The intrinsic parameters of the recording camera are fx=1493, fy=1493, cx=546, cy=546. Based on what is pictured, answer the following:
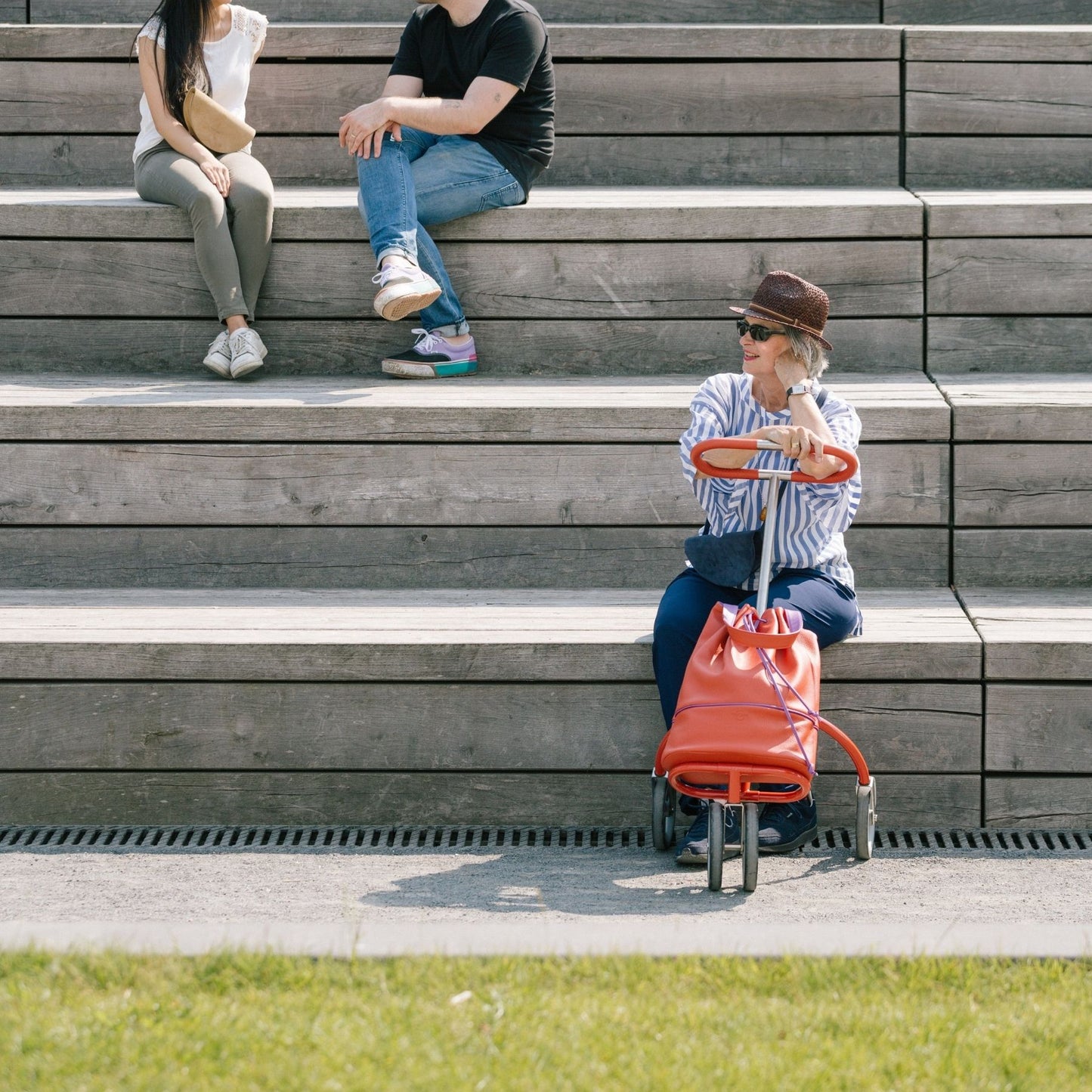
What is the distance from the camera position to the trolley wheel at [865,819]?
→ 3.21 metres

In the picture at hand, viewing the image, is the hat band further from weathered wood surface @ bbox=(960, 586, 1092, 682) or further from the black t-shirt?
the black t-shirt

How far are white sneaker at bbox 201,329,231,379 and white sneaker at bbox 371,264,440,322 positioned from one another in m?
0.46

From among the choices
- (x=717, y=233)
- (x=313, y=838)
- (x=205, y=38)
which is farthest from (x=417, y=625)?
(x=205, y=38)

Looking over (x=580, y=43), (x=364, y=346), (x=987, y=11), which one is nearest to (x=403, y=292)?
(x=364, y=346)

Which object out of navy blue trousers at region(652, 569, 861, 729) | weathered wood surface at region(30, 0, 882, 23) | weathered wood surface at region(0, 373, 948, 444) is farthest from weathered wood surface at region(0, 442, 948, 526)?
weathered wood surface at region(30, 0, 882, 23)

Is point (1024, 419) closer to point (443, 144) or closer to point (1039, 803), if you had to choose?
point (1039, 803)

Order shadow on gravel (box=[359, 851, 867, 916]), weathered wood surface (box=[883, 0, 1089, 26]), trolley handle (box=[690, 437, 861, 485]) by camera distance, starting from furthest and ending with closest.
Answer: weathered wood surface (box=[883, 0, 1089, 26]), trolley handle (box=[690, 437, 861, 485]), shadow on gravel (box=[359, 851, 867, 916])

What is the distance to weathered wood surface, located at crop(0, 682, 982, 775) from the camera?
135 inches

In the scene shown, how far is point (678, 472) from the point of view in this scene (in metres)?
3.89

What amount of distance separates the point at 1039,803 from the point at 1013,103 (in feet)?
8.45

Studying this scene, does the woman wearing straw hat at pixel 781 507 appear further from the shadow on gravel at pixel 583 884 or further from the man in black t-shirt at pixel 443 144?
the man in black t-shirt at pixel 443 144

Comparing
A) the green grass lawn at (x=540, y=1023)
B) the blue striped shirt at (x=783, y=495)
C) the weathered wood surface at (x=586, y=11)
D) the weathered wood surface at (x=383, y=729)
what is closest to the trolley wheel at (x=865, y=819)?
the weathered wood surface at (x=383, y=729)

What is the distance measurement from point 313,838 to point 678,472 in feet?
4.33

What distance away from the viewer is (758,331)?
3396 millimetres
